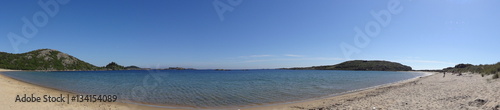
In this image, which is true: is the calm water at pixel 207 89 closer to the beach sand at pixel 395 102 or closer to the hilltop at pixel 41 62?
the beach sand at pixel 395 102

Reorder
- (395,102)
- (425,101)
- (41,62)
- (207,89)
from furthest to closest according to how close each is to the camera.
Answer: (41,62)
(207,89)
(395,102)
(425,101)

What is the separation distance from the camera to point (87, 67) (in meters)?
155

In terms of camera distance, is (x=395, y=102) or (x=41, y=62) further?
(x=41, y=62)

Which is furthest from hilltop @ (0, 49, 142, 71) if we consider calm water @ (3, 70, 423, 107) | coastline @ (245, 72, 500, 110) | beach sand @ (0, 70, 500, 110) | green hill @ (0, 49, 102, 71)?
coastline @ (245, 72, 500, 110)

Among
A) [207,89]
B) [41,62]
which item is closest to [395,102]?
[207,89]

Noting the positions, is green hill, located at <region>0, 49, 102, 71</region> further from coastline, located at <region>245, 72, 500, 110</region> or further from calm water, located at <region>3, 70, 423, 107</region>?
coastline, located at <region>245, 72, 500, 110</region>

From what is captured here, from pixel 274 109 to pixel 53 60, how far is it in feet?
592

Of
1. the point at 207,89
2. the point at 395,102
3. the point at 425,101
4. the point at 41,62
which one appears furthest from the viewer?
the point at 41,62

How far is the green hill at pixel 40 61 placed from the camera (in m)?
102

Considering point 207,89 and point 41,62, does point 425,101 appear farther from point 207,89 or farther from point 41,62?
point 41,62

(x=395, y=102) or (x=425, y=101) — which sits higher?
(x=425, y=101)

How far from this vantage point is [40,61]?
12119 centimetres

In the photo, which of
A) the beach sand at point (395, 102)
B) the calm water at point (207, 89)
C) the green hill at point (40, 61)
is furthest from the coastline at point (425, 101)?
the green hill at point (40, 61)

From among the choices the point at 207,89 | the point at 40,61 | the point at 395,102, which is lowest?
the point at 207,89
